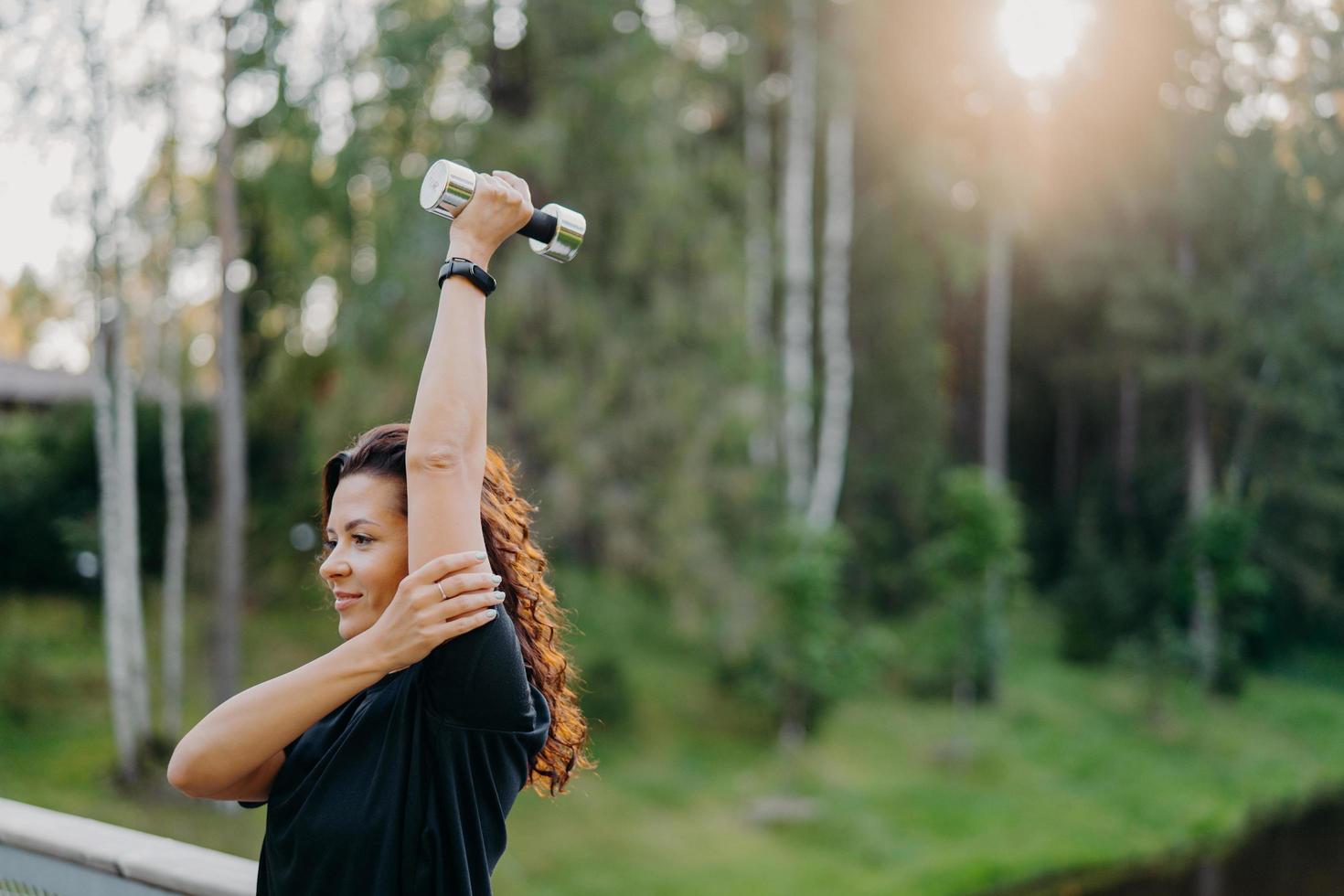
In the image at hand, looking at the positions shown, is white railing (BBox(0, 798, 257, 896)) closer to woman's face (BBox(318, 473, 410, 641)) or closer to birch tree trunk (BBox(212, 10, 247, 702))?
woman's face (BBox(318, 473, 410, 641))

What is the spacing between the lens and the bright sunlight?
1415cm

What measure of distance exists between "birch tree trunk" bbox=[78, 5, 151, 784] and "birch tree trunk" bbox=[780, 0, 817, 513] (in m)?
5.93

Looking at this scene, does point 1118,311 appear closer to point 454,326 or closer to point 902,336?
point 902,336

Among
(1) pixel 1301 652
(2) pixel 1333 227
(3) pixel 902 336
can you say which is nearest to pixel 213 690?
(3) pixel 902 336

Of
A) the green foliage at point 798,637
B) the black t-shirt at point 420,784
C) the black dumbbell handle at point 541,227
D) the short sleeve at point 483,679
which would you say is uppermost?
the black dumbbell handle at point 541,227

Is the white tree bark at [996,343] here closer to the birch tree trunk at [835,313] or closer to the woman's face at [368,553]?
the birch tree trunk at [835,313]

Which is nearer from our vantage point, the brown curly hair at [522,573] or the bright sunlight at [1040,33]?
the brown curly hair at [522,573]

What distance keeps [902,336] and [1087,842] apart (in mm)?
7245

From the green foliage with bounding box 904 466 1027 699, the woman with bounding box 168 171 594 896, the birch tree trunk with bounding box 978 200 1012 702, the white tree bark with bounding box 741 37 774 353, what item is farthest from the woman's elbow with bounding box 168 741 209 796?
the birch tree trunk with bounding box 978 200 1012 702

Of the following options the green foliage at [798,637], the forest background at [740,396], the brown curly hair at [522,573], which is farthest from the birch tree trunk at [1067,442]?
the brown curly hair at [522,573]

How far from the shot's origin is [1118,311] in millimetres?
16766

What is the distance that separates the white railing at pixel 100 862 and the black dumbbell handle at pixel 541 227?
0.95 meters

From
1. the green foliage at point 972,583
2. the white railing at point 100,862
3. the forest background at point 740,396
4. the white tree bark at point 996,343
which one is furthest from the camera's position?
the white tree bark at point 996,343

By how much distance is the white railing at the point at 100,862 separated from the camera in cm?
160
